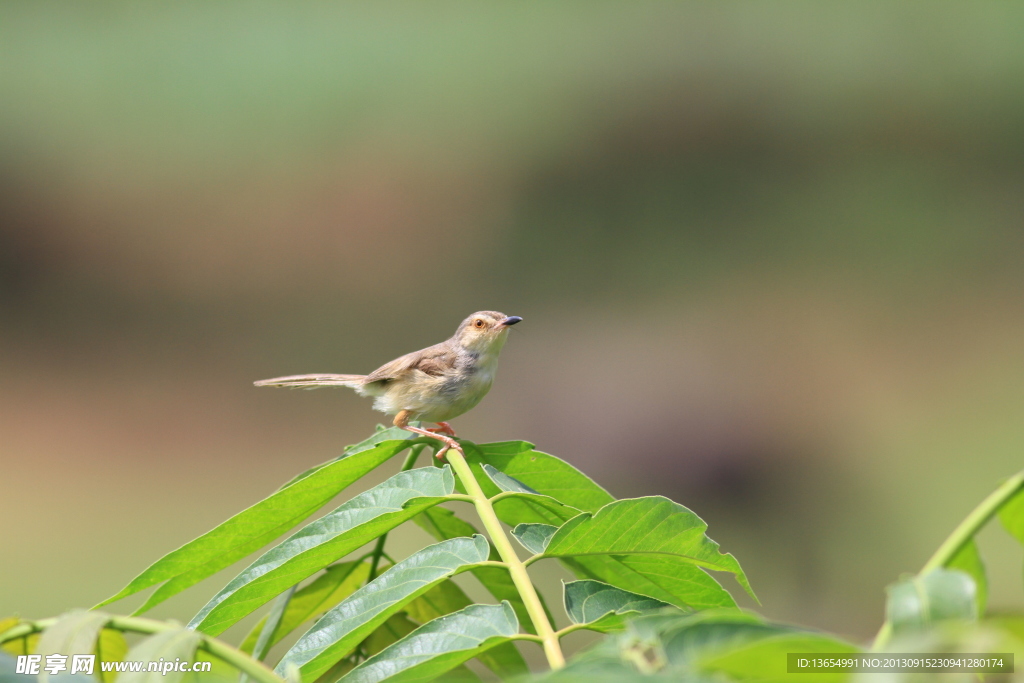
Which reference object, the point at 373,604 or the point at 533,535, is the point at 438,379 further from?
the point at 373,604

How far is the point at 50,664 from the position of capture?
0.86 meters

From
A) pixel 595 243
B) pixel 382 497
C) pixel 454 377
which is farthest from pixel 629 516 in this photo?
pixel 595 243

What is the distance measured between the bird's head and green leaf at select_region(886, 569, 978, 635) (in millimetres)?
2548

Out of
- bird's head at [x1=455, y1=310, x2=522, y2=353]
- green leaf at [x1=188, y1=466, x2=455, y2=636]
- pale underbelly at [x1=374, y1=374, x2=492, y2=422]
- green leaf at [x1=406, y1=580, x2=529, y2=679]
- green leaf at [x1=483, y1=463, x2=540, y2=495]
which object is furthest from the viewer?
bird's head at [x1=455, y1=310, x2=522, y2=353]

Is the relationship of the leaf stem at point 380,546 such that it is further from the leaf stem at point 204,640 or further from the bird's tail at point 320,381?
the bird's tail at point 320,381

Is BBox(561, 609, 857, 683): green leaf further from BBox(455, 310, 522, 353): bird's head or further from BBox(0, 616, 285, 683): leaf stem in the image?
BBox(455, 310, 522, 353): bird's head

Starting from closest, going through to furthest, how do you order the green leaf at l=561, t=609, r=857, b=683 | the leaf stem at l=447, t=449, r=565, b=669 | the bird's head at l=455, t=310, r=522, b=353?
1. the green leaf at l=561, t=609, r=857, b=683
2. the leaf stem at l=447, t=449, r=565, b=669
3. the bird's head at l=455, t=310, r=522, b=353

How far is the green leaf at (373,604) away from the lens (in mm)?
1147

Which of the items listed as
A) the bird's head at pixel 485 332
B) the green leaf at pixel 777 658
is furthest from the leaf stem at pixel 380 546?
the bird's head at pixel 485 332

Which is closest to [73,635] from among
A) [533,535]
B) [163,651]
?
[163,651]

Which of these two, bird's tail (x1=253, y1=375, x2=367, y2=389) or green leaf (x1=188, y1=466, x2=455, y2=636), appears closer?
green leaf (x1=188, y1=466, x2=455, y2=636)

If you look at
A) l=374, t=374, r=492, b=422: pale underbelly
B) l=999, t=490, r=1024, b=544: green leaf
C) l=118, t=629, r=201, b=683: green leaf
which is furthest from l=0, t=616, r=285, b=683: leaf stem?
l=374, t=374, r=492, b=422: pale underbelly

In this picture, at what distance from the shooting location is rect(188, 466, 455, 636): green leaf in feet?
4.13

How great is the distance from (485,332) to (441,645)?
7.78 feet
